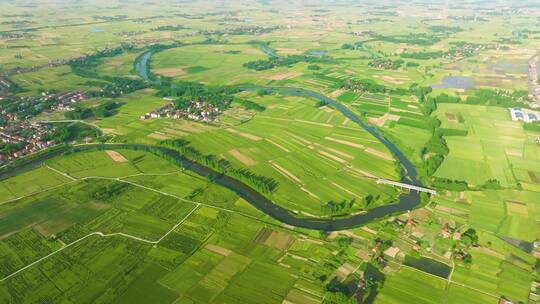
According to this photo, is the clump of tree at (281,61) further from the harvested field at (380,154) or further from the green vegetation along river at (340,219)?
the green vegetation along river at (340,219)

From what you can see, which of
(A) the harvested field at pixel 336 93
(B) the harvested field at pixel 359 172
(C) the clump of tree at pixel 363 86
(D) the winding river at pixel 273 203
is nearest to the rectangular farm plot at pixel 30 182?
(D) the winding river at pixel 273 203

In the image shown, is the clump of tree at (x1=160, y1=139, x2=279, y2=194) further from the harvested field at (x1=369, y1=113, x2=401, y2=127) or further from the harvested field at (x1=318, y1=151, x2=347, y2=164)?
the harvested field at (x1=369, y1=113, x2=401, y2=127)

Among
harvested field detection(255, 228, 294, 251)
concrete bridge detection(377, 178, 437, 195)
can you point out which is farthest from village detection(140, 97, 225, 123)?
harvested field detection(255, 228, 294, 251)

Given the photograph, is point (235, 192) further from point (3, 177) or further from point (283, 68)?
point (283, 68)

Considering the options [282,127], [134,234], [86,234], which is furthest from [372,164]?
[86,234]

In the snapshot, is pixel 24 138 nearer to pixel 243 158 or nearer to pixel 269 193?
pixel 243 158

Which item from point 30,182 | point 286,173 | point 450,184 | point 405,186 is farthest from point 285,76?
point 30,182
